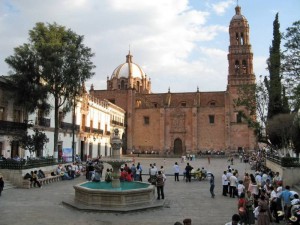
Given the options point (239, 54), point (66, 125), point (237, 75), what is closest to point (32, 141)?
point (66, 125)

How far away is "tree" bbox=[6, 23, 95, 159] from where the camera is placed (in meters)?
24.2

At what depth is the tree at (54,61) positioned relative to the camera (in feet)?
79.6

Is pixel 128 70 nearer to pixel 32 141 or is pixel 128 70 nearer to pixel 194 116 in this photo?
pixel 194 116

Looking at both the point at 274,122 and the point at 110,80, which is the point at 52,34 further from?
the point at 110,80

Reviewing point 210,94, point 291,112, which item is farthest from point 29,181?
point 210,94

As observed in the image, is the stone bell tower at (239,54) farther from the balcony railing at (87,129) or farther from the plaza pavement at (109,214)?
the plaza pavement at (109,214)

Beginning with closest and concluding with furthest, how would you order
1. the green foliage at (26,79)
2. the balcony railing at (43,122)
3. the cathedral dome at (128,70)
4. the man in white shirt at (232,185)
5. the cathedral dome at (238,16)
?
1. the man in white shirt at (232,185)
2. the green foliage at (26,79)
3. the balcony railing at (43,122)
4. the cathedral dome at (238,16)
5. the cathedral dome at (128,70)

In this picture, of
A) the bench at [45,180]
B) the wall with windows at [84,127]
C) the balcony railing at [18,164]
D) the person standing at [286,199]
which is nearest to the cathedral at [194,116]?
the wall with windows at [84,127]

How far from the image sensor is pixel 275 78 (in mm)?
20719

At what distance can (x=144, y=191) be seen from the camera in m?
12.3

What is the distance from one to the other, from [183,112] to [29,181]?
38436mm

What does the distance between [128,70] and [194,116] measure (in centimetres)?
1718

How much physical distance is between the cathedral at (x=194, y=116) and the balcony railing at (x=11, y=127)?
97.9ft

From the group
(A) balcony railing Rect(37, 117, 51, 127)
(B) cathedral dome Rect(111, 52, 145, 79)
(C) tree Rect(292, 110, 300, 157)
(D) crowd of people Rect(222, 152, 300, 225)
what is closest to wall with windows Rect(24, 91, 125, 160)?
(A) balcony railing Rect(37, 117, 51, 127)
